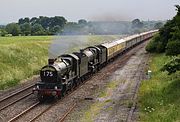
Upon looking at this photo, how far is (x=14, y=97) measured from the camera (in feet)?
87.0

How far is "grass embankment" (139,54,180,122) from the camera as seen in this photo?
18.4 metres

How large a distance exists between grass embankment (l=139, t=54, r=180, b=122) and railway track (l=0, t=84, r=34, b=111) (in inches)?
336

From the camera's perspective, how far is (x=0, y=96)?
88.8 ft

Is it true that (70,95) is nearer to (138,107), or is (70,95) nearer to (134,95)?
(134,95)

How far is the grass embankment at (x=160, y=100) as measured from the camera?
723 inches

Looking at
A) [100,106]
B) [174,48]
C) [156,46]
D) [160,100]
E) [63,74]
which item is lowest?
[100,106]

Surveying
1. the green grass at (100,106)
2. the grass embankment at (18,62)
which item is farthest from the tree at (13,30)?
the green grass at (100,106)

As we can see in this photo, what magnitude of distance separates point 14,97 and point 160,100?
35.5 feet

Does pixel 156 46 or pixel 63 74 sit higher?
pixel 63 74

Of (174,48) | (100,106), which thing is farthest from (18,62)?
(174,48)

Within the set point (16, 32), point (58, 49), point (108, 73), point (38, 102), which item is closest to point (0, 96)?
point (38, 102)

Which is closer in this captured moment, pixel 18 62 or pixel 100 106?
pixel 100 106

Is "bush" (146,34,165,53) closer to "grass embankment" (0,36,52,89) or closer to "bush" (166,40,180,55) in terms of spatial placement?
"grass embankment" (0,36,52,89)

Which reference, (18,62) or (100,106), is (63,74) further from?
(18,62)
